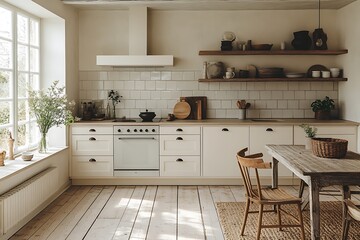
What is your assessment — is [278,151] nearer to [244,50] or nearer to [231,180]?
[231,180]

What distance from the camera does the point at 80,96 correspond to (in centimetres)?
708

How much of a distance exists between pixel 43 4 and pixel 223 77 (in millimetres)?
2938

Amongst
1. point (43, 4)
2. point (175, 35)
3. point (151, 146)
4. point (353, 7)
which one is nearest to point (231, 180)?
point (151, 146)

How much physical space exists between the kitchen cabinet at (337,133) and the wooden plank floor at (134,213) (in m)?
0.79

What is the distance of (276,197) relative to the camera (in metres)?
3.99

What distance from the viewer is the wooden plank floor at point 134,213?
4340 millimetres

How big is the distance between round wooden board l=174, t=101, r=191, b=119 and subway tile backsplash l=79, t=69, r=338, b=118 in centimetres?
16

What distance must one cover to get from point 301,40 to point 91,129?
3553mm

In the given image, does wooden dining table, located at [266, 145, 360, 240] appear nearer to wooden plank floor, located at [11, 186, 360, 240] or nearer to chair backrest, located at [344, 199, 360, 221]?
chair backrest, located at [344, 199, 360, 221]

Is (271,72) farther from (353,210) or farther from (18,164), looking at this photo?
(18,164)

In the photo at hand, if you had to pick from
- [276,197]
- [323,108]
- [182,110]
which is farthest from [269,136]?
[276,197]

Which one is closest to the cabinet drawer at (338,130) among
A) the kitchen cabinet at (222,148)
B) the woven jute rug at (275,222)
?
the kitchen cabinet at (222,148)

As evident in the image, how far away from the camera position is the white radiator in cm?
407

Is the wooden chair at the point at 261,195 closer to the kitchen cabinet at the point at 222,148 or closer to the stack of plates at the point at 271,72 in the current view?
the kitchen cabinet at the point at 222,148
